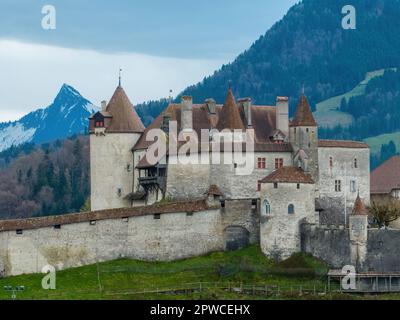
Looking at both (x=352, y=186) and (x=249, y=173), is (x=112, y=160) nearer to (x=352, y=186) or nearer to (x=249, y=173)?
(x=249, y=173)

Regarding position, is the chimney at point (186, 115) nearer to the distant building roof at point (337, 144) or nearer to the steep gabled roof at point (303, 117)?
the steep gabled roof at point (303, 117)

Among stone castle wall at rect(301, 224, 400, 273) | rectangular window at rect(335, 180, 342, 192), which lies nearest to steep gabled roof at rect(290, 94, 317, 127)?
rectangular window at rect(335, 180, 342, 192)

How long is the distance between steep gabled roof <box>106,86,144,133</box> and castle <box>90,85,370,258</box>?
8 centimetres

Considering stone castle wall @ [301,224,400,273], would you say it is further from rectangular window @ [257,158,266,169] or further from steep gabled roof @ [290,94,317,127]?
steep gabled roof @ [290,94,317,127]

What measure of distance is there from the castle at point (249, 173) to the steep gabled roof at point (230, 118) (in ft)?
0.25

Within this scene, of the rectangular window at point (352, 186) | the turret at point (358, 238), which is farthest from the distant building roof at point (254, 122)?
the turret at point (358, 238)

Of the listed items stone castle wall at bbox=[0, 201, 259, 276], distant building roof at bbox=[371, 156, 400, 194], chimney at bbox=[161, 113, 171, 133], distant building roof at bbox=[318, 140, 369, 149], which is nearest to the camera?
stone castle wall at bbox=[0, 201, 259, 276]

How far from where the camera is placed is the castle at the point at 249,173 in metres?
99.1

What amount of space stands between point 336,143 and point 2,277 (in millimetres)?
28345

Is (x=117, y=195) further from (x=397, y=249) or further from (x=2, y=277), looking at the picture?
(x=397, y=249)

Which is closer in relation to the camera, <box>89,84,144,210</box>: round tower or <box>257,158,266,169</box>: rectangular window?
<box>257,158,266,169</box>: rectangular window

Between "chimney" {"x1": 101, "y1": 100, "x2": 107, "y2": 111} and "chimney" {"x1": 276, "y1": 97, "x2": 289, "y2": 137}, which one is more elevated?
"chimney" {"x1": 101, "y1": 100, "x2": 107, "y2": 111}

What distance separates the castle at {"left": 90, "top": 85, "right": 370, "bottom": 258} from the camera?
99.1m
